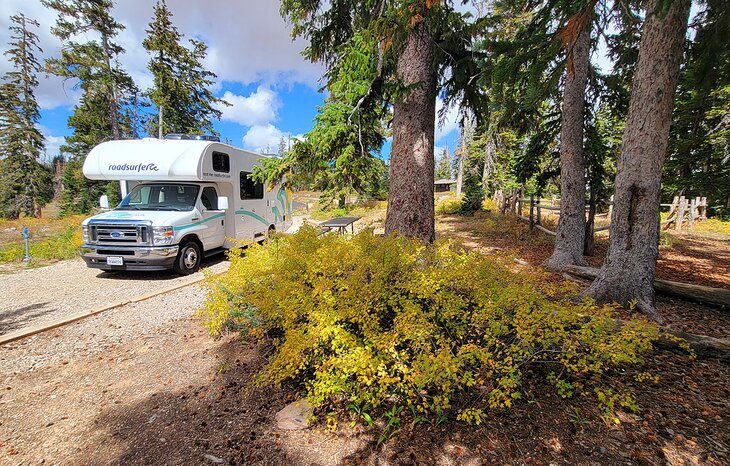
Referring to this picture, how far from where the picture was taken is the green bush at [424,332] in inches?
91.9

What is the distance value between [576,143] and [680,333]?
16.3ft

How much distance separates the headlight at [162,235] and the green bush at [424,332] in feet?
14.7

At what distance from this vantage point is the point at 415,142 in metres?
4.64

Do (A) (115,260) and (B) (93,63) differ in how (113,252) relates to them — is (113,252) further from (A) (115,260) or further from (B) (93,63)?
(B) (93,63)

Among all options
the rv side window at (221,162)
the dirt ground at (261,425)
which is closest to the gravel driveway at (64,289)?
the dirt ground at (261,425)

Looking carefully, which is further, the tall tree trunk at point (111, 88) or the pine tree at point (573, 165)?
the tall tree trunk at point (111, 88)

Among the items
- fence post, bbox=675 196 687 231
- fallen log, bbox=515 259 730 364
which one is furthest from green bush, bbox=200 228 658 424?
fence post, bbox=675 196 687 231

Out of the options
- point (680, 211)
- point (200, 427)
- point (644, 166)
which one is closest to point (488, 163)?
point (680, 211)

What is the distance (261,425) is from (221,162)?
7.41 meters

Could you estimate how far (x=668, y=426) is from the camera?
2340 mm

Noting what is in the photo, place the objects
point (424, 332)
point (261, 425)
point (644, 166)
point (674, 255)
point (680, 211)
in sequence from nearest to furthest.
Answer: point (424, 332) → point (261, 425) → point (644, 166) → point (674, 255) → point (680, 211)

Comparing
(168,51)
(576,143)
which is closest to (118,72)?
(168,51)

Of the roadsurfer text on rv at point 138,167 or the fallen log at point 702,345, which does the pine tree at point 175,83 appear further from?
the fallen log at point 702,345

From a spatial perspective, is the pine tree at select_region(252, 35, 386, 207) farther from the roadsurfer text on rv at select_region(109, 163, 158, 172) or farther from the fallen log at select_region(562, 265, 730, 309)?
the fallen log at select_region(562, 265, 730, 309)
